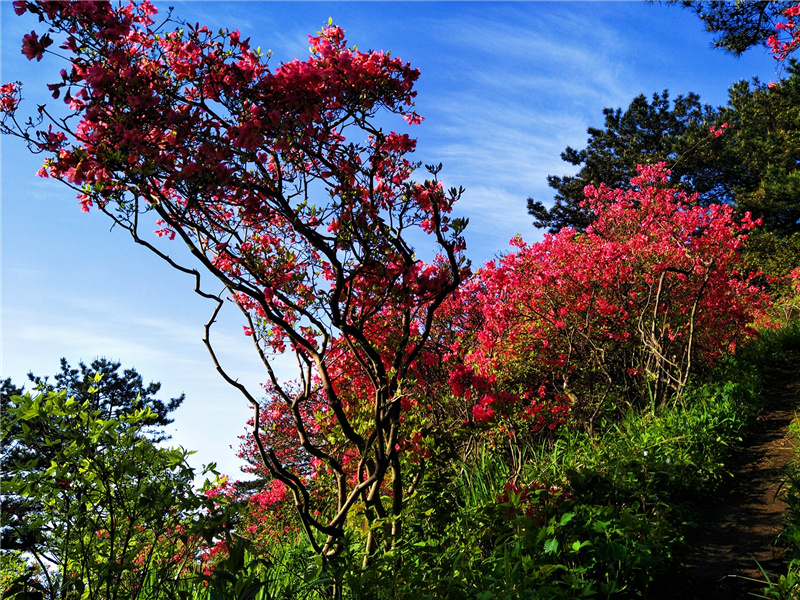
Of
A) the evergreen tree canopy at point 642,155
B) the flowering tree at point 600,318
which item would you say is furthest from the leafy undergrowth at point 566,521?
the evergreen tree canopy at point 642,155

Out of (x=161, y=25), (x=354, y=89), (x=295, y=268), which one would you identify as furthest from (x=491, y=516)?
(x=161, y=25)

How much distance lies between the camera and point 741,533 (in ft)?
14.7

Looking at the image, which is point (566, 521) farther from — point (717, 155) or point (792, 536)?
point (717, 155)

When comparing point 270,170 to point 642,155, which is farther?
point 642,155

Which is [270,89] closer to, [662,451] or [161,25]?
[161,25]

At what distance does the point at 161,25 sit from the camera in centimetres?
388

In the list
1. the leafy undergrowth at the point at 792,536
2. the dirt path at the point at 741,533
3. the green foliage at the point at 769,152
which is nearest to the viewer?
the leafy undergrowth at the point at 792,536

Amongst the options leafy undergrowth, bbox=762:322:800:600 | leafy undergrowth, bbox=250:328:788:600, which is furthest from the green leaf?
leafy undergrowth, bbox=762:322:800:600

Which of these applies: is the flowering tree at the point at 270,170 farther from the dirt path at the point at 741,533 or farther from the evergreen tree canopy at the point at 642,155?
the evergreen tree canopy at the point at 642,155

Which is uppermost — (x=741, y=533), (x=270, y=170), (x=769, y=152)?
(x=769, y=152)

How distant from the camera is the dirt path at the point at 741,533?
148 inches

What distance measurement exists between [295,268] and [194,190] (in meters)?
0.96

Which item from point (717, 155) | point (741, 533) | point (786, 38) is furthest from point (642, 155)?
point (741, 533)

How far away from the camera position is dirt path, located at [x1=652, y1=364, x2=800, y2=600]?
148 inches
